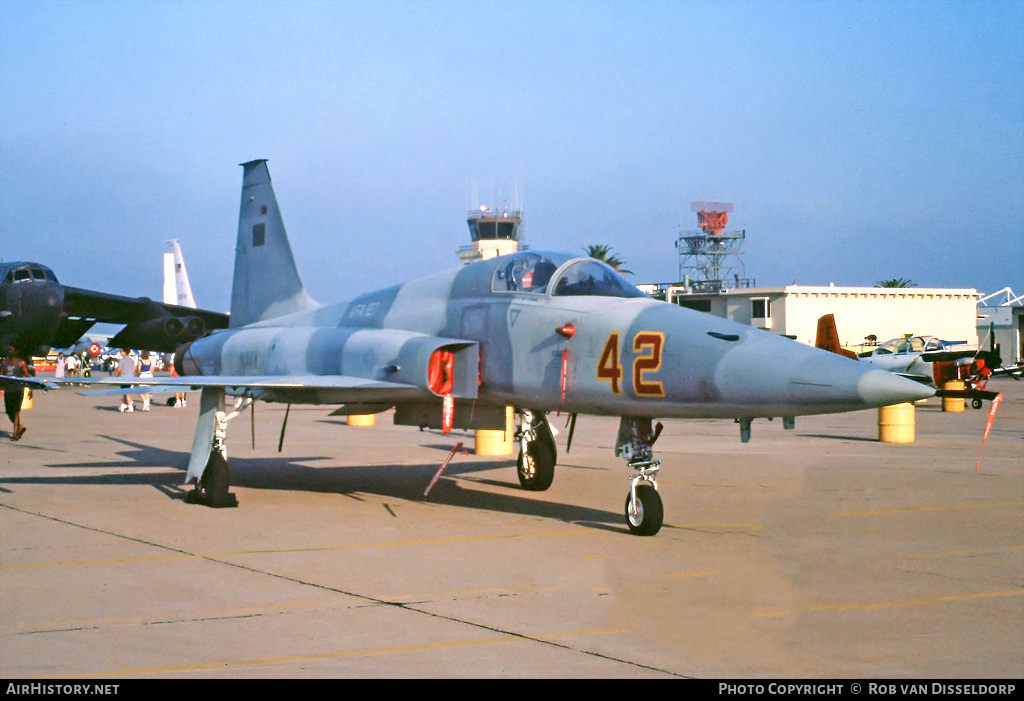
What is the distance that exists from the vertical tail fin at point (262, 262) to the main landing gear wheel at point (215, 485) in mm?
4173

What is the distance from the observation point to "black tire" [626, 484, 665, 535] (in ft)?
32.6

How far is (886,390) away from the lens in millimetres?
8531

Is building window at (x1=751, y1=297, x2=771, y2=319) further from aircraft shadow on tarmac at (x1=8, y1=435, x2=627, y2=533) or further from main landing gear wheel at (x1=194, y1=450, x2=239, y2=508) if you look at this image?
main landing gear wheel at (x1=194, y1=450, x2=239, y2=508)

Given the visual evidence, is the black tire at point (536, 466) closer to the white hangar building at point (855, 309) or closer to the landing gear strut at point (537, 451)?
the landing gear strut at point (537, 451)

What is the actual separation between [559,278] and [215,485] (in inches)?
175

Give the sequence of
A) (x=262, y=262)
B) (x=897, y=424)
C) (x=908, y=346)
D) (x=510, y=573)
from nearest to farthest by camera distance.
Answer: (x=510, y=573) → (x=262, y=262) → (x=897, y=424) → (x=908, y=346)

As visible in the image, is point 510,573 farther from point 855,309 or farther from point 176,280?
point 855,309

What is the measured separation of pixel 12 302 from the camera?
87.9 feet

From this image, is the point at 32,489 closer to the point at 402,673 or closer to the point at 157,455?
the point at 157,455

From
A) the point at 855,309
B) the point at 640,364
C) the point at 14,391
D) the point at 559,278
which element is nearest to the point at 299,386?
the point at 559,278

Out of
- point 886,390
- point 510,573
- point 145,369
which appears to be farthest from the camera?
point 145,369

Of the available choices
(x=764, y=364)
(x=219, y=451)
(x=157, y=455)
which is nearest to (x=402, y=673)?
(x=764, y=364)

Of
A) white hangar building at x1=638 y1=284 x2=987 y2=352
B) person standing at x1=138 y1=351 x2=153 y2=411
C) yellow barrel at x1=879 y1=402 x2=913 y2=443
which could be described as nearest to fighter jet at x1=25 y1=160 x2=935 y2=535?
yellow barrel at x1=879 y1=402 x2=913 y2=443
